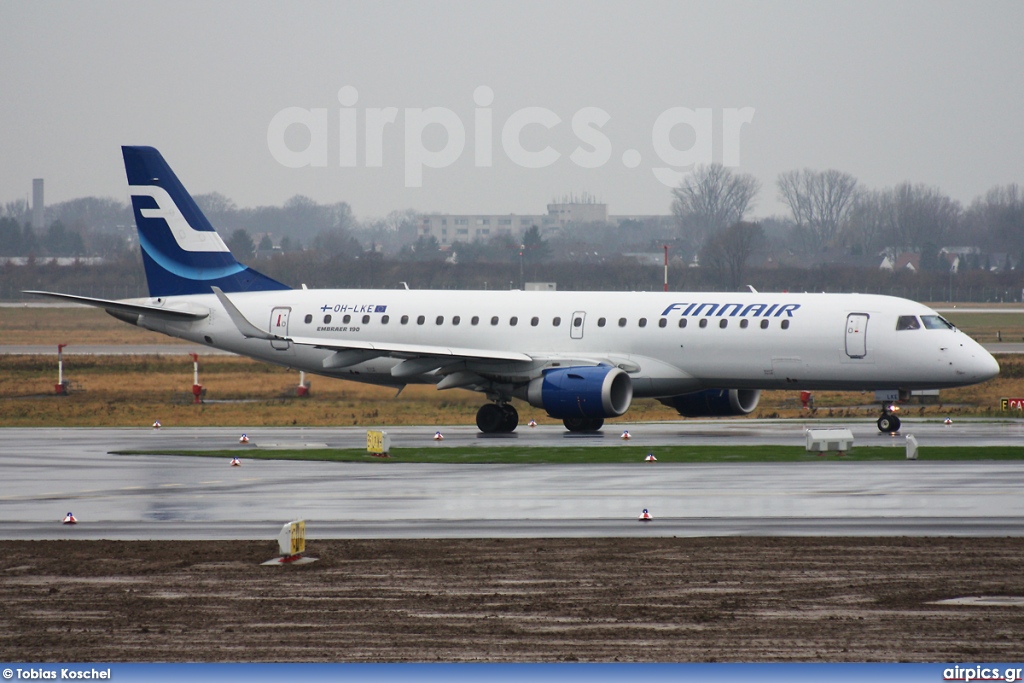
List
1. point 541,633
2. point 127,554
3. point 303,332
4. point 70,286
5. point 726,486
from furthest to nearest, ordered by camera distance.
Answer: point 70,286
point 303,332
point 726,486
point 127,554
point 541,633

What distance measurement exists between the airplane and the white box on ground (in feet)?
17.8

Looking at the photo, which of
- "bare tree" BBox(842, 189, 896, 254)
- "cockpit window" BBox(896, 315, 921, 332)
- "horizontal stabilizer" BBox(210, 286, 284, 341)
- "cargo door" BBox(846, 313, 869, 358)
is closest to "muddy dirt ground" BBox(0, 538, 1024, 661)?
"cargo door" BBox(846, 313, 869, 358)

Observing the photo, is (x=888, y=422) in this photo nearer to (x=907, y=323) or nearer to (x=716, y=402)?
(x=907, y=323)

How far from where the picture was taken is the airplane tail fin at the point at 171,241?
4272cm

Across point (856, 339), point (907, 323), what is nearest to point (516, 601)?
point (856, 339)

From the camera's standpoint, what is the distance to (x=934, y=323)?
3556cm

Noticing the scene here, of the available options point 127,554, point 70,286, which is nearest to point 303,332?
point 127,554

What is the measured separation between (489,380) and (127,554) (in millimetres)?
20592

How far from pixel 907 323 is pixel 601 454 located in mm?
9812

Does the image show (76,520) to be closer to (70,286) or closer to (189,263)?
(189,263)

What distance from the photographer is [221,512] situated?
72.5 feet

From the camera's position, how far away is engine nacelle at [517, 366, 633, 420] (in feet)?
116

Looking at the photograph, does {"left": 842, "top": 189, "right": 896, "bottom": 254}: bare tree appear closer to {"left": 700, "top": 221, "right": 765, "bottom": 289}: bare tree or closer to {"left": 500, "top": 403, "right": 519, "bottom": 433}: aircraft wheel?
{"left": 700, "top": 221, "right": 765, "bottom": 289}: bare tree

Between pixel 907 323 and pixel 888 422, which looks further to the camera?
pixel 888 422
